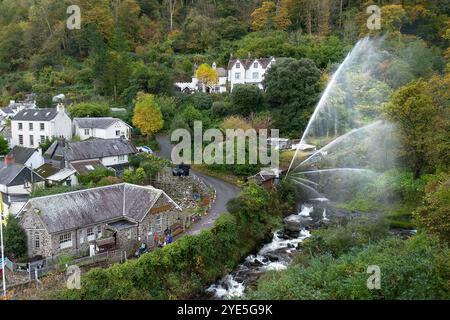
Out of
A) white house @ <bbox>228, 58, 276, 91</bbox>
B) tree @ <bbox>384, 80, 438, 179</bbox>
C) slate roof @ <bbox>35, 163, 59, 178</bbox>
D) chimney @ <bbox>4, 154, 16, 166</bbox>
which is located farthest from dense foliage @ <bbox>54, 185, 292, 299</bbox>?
white house @ <bbox>228, 58, 276, 91</bbox>

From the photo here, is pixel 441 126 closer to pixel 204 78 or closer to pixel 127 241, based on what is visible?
pixel 127 241

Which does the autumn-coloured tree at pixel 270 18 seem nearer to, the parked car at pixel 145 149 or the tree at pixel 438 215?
the parked car at pixel 145 149

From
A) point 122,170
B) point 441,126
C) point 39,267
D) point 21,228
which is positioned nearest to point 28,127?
point 122,170

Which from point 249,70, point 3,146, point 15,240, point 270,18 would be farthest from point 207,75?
point 15,240

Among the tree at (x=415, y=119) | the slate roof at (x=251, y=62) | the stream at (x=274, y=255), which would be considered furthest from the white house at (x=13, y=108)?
the tree at (x=415, y=119)

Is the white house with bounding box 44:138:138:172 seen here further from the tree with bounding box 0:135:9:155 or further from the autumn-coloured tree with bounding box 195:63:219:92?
the autumn-coloured tree with bounding box 195:63:219:92

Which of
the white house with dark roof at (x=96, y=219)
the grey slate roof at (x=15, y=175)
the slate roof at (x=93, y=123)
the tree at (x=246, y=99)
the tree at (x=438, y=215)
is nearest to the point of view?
the tree at (x=438, y=215)

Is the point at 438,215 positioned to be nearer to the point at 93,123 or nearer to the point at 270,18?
the point at 93,123
